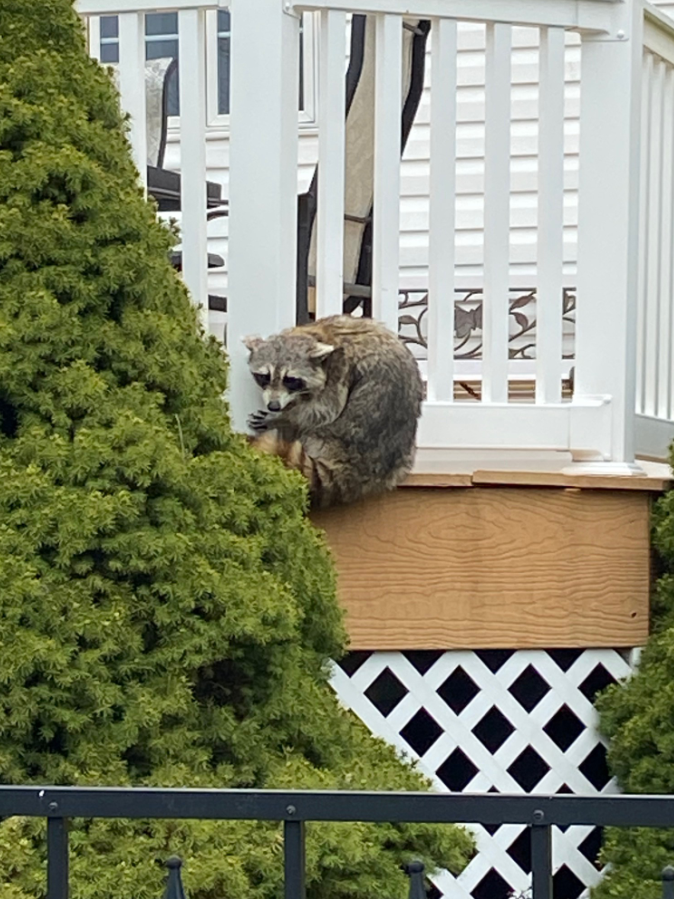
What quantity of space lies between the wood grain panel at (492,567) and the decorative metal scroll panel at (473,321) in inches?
118

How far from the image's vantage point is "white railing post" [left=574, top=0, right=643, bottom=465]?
4.16 meters

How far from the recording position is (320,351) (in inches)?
151

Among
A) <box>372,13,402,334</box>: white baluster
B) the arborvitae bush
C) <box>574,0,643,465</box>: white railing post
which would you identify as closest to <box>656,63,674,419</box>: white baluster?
<box>574,0,643,465</box>: white railing post

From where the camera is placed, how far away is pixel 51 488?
8.73ft

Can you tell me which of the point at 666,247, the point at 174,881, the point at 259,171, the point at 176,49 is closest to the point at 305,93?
the point at 176,49

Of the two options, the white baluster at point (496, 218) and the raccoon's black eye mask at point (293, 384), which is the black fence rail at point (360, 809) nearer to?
the raccoon's black eye mask at point (293, 384)

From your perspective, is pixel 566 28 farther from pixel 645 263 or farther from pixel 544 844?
pixel 544 844

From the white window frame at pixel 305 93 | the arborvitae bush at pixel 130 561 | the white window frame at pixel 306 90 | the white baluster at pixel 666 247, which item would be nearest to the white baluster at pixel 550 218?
the white baluster at pixel 666 247

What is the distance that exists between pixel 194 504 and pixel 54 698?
1.46 feet

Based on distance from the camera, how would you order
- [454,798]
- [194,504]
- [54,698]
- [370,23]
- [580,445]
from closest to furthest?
[454,798] → [54,698] → [194,504] → [580,445] → [370,23]

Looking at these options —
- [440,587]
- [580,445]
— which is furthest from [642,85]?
[440,587]

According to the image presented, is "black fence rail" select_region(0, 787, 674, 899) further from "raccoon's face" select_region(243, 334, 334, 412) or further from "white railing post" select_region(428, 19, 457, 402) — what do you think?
"white railing post" select_region(428, 19, 457, 402)

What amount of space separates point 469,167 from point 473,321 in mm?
1119

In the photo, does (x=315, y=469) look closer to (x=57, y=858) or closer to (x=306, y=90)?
(x=57, y=858)
